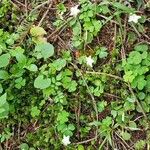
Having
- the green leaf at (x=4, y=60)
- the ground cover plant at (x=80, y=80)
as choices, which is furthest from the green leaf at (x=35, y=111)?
the green leaf at (x=4, y=60)

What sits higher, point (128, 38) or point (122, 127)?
point (128, 38)

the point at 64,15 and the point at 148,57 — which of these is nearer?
the point at 148,57

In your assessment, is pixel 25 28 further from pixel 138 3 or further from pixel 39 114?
pixel 138 3

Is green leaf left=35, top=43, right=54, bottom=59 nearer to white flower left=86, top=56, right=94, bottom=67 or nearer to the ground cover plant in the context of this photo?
the ground cover plant

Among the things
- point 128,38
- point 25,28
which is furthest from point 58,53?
point 128,38

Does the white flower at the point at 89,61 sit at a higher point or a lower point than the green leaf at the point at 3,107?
higher

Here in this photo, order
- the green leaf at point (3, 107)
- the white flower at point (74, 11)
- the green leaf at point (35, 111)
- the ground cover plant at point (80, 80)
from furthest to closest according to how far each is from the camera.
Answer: the white flower at point (74, 11)
the green leaf at point (35, 111)
the ground cover plant at point (80, 80)
the green leaf at point (3, 107)

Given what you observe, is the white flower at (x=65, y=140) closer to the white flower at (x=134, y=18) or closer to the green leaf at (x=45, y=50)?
the green leaf at (x=45, y=50)

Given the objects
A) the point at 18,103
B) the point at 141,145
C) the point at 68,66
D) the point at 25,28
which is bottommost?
the point at 141,145
